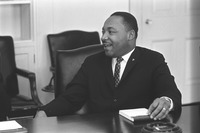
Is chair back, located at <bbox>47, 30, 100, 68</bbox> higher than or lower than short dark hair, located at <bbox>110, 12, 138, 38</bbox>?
lower

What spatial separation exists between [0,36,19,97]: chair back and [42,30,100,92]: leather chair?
1.25 feet

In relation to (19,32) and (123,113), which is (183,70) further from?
(123,113)

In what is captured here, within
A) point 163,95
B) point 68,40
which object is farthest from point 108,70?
point 68,40

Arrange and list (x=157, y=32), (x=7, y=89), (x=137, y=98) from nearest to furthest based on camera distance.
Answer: (x=137, y=98)
(x=7, y=89)
(x=157, y=32)

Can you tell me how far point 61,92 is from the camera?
3459 millimetres

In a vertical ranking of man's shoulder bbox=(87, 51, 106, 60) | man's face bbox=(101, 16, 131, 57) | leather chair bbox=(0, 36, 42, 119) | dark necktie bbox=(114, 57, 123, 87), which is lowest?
leather chair bbox=(0, 36, 42, 119)

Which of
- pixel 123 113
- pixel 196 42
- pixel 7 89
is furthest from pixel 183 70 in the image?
pixel 123 113

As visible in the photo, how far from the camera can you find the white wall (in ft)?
17.3

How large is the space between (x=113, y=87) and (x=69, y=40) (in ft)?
6.23

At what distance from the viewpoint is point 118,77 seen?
3441 mm

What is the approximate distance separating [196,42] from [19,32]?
6.67ft

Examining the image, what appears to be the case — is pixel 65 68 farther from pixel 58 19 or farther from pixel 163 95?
pixel 58 19

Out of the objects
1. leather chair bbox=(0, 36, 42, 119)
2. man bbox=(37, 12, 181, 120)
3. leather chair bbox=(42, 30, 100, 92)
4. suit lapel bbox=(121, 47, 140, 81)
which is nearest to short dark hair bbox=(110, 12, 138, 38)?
man bbox=(37, 12, 181, 120)

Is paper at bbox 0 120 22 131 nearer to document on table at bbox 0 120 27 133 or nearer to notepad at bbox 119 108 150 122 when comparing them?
document on table at bbox 0 120 27 133
